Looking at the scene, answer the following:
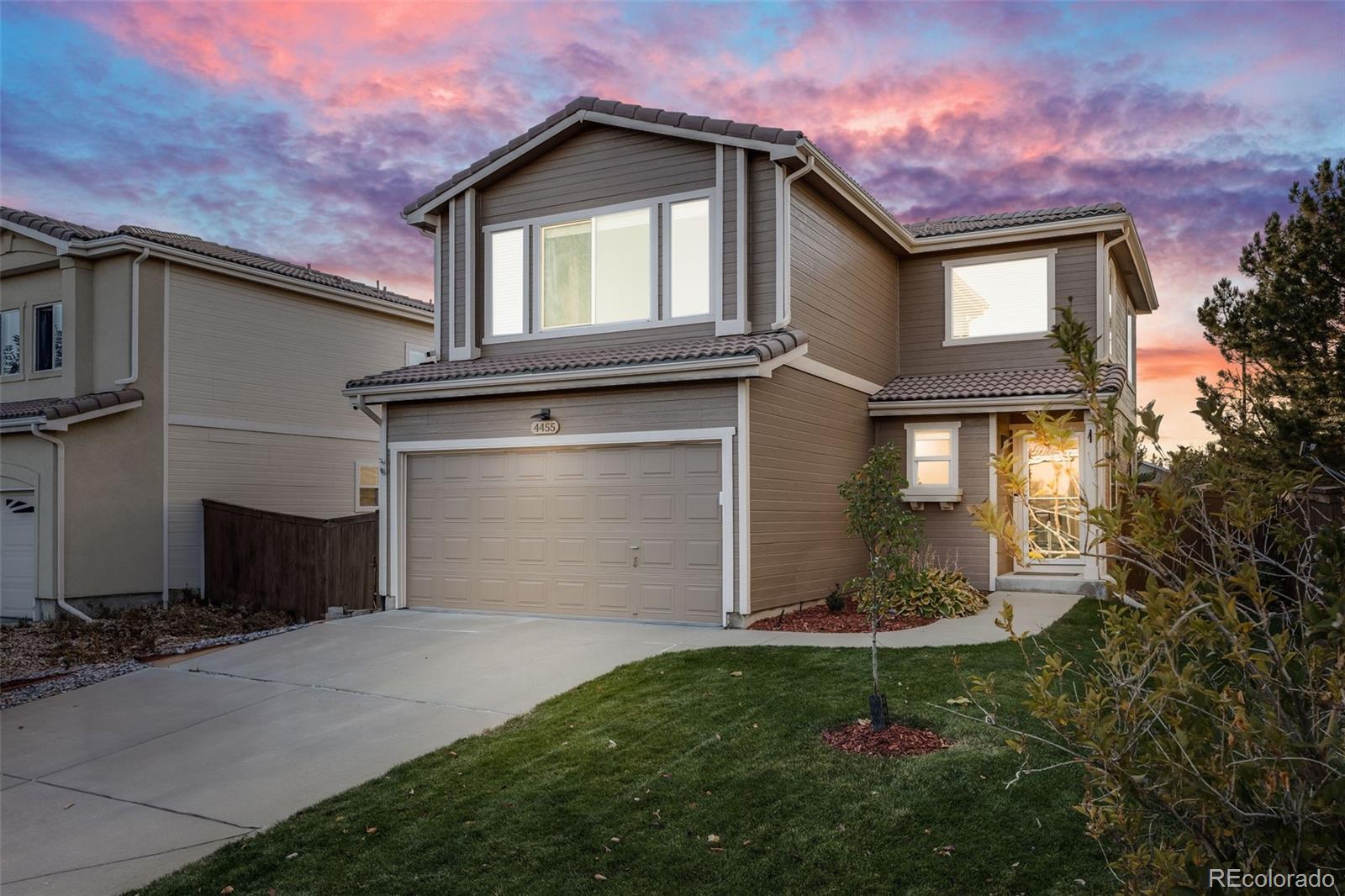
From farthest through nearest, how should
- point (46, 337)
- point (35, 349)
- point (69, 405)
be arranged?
point (35, 349), point (46, 337), point (69, 405)

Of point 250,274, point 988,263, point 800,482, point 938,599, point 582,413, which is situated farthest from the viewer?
point 250,274

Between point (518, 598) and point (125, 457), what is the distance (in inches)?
323

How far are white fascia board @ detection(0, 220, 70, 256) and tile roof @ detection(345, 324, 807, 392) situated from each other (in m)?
6.86

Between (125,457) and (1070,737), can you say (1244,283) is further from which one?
(125,457)

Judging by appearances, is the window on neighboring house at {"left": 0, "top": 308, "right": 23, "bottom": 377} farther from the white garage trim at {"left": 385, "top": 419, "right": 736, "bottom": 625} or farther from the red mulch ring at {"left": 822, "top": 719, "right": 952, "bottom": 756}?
the red mulch ring at {"left": 822, "top": 719, "right": 952, "bottom": 756}

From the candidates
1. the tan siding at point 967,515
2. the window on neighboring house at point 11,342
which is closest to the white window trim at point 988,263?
the tan siding at point 967,515

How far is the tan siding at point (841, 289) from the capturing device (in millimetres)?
12852

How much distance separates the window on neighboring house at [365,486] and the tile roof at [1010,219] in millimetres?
12401

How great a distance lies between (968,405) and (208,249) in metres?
14.2

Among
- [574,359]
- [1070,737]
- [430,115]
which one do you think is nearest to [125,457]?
[430,115]

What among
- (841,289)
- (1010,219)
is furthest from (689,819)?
(1010,219)

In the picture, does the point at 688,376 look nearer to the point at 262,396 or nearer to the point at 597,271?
the point at 597,271

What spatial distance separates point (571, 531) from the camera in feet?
41.1

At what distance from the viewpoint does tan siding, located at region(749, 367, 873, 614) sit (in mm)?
11719
